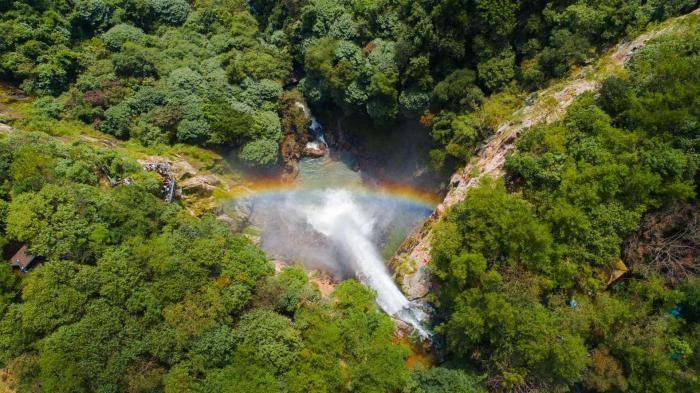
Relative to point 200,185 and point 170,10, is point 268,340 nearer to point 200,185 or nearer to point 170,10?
point 200,185

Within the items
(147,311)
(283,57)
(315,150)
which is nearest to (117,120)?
(283,57)

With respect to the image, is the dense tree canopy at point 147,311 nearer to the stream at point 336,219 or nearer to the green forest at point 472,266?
the green forest at point 472,266

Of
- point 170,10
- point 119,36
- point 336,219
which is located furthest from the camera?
point 170,10

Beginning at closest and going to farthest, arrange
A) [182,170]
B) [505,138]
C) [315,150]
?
[505,138]
[182,170]
[315,150]

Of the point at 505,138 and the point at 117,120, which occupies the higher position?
the point at 117,120

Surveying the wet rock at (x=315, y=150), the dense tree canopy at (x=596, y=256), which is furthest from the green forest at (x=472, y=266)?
the wet rock at (x=315, y=150)

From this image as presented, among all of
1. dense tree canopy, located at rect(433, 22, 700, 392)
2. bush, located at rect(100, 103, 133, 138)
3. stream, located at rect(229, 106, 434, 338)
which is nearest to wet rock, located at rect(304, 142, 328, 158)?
stream, located at rect(229, 106, 434, 338)
